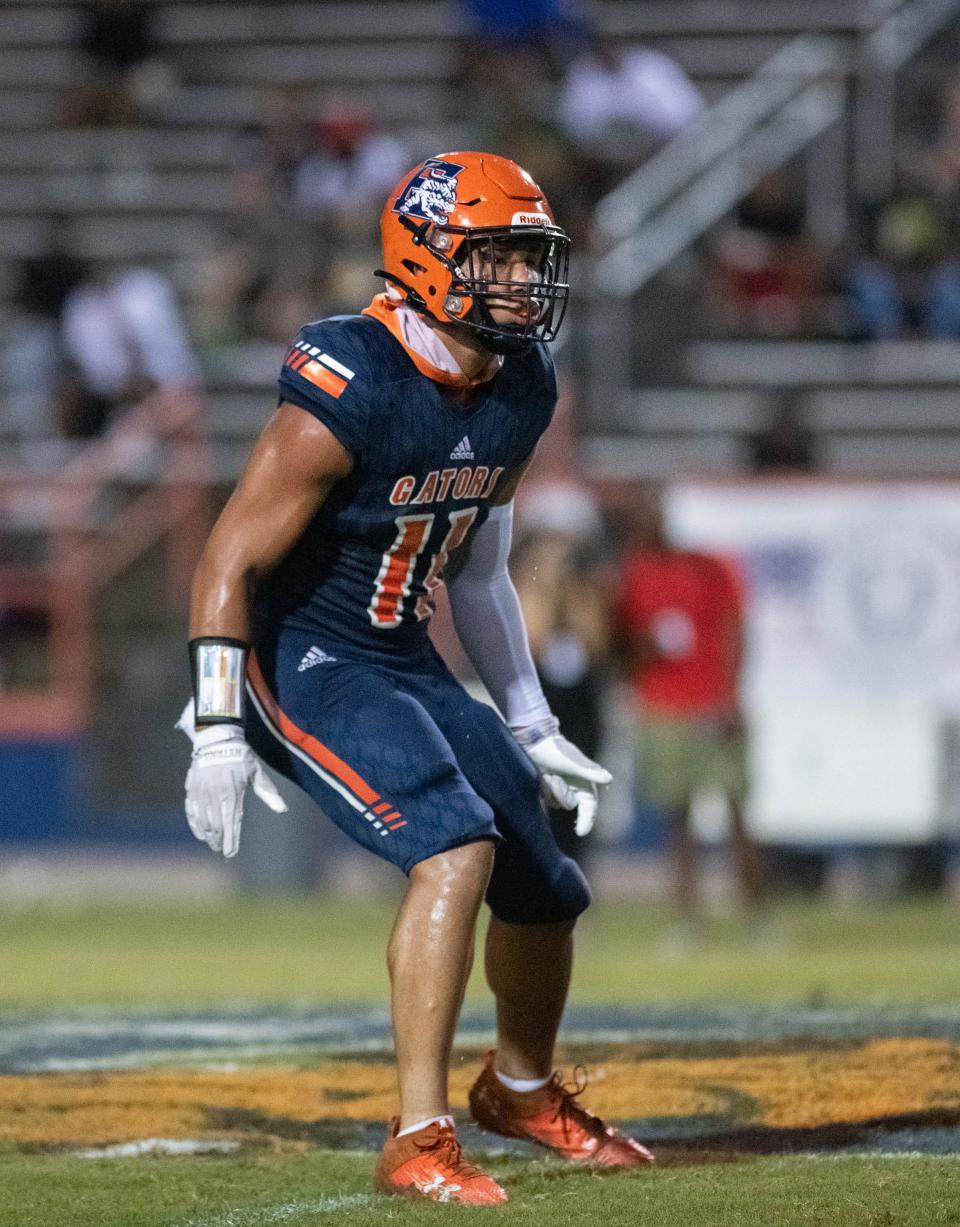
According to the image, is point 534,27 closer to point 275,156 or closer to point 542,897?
point 275,156

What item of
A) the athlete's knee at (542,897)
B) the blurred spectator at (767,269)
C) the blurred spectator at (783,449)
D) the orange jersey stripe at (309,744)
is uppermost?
the blurred spectator at (767,269)

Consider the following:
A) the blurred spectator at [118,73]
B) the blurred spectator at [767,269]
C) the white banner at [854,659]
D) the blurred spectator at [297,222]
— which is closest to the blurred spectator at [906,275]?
the blurred spectator at [767,269]

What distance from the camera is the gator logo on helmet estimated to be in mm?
4746

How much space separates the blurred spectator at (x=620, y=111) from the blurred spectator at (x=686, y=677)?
592 cm

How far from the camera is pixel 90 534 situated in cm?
1425

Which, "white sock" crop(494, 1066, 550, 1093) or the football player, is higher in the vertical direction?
the football player

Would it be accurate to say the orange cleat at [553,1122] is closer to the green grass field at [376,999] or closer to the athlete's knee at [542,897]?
the green grass field at [376,999]

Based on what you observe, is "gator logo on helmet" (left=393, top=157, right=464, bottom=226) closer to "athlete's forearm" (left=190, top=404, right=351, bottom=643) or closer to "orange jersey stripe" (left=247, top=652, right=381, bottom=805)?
"athlete's forearm" (left=190, top=404, right=351, bottom=643)

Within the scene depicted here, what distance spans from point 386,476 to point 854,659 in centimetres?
855

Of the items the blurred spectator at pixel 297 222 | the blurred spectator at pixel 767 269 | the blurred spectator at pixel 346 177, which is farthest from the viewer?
the blurred spectator at pixel 346 177

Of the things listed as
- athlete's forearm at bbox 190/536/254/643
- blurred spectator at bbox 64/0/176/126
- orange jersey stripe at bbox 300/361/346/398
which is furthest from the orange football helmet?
blurred spectator at bbox 64/0/176/126

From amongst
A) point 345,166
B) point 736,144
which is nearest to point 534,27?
point 345,166

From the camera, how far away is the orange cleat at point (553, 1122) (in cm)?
473

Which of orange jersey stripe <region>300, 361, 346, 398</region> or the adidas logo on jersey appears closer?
orange jersey stripe <region>300, 361, 346, 398</region>
